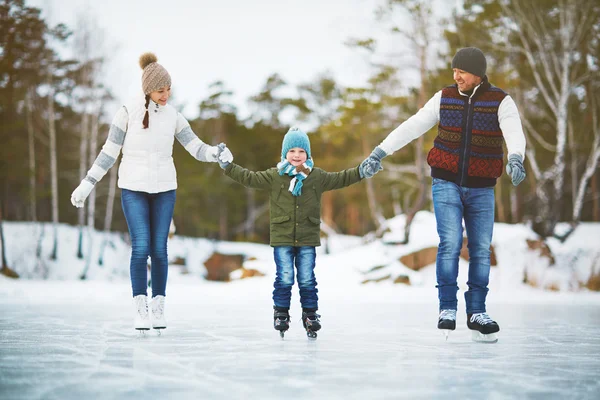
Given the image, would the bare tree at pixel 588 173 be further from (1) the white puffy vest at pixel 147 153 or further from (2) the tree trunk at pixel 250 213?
(2) the tree trunk at pixel 250 213

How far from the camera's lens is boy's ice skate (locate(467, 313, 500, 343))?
3.84m

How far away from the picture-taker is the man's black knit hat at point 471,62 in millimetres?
3887

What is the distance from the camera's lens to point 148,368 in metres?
2.92

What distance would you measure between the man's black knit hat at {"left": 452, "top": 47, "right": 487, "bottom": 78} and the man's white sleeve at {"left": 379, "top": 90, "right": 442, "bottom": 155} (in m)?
0.21

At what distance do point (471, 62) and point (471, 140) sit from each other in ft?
1.49

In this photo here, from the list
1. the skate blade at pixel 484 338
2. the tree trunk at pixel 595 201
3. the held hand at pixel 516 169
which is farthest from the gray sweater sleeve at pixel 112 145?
the tree trunk at pixel 595 201

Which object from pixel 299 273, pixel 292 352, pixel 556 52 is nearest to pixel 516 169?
pixel 299 273

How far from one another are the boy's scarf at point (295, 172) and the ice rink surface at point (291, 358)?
897 mm

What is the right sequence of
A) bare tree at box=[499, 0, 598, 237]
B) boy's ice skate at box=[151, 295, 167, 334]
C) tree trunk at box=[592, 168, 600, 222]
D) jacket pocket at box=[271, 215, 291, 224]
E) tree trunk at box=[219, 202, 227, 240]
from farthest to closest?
tree trunk at box=[219, 202, 227, 240], tree trunk at box=[592, 168, 600, 222], bare tree at box=[499, 0, 598, 237], boy's ice skate at box=[151, 295, 167, 334], jacket pocket at box=[271, 215, 291, 224]

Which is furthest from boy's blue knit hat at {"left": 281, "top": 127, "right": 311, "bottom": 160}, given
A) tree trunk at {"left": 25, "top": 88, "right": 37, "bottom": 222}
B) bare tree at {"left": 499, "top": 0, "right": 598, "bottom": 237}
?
tree trunk at {"left": 25, "top": 88, "right": 37, "bottom": 222}

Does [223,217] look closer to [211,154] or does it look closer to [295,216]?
[211,154]

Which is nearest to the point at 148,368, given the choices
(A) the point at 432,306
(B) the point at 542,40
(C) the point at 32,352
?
(C) the point at 32,352

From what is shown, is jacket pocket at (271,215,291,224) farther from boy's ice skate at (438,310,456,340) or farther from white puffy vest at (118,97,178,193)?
boy's ice skate at (438,310,456,340)

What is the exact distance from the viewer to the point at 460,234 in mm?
3900
